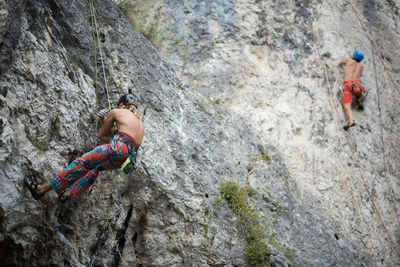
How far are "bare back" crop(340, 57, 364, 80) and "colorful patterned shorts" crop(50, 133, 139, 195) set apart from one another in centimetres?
668

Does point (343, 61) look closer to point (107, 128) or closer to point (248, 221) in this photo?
point (248, 221)

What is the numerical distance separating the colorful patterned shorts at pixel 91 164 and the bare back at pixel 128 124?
0.07 meters

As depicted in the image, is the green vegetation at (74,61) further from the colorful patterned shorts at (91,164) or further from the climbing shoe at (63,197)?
the climbing shoe at (63,197)

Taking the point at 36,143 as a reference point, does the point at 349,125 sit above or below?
below

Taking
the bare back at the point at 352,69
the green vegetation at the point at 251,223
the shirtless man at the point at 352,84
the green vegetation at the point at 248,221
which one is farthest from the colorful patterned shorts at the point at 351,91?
the green vegetation at the point at 248,221

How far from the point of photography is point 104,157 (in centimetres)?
500

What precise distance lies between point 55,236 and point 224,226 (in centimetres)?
262

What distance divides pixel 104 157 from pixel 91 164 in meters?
0.18

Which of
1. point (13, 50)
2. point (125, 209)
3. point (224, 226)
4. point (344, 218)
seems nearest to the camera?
point (13, 50)

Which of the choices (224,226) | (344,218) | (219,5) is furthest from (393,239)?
(219,5)

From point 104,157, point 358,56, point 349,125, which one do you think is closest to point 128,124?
point 104,157

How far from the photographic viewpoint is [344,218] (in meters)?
8.05

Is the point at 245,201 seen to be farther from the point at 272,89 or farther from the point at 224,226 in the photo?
the point at 272,89

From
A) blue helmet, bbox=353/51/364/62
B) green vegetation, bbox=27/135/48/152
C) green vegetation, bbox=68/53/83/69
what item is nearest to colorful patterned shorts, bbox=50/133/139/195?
green vegetation, bbox=27/135/48/152
